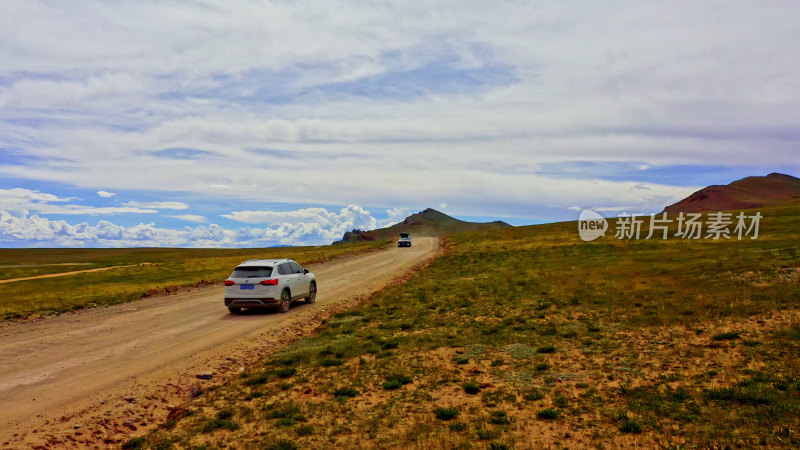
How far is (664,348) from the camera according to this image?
40.1ft

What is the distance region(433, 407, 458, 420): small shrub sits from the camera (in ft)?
28.2

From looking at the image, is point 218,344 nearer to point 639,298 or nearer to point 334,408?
point 334,408

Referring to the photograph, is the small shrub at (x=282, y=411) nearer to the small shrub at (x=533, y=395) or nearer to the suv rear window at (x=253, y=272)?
the small shrub at (x=533, y=395)

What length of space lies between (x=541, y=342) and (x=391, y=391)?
5.50 m

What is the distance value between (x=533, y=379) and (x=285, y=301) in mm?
13994

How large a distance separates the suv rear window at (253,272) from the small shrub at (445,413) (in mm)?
14198

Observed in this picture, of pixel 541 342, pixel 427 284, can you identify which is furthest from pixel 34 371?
pixel 427 284

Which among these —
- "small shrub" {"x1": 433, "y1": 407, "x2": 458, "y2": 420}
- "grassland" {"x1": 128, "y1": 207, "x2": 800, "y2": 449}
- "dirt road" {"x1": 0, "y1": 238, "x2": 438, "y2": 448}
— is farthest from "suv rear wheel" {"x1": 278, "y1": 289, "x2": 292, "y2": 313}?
"small shrub" {"x1": 433, "y1": 407, "x2": 458, "y2": 420}

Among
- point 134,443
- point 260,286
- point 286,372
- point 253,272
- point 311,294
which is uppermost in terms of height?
point 253,272

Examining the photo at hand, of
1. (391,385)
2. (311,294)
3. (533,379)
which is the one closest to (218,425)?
(391,385)

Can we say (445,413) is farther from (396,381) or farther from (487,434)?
(396,381)

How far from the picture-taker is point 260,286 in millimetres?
20984

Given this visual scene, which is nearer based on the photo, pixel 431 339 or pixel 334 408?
pixel 334 408

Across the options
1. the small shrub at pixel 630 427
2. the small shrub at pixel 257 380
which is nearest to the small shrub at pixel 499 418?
the small shrub at pixel 630 427
